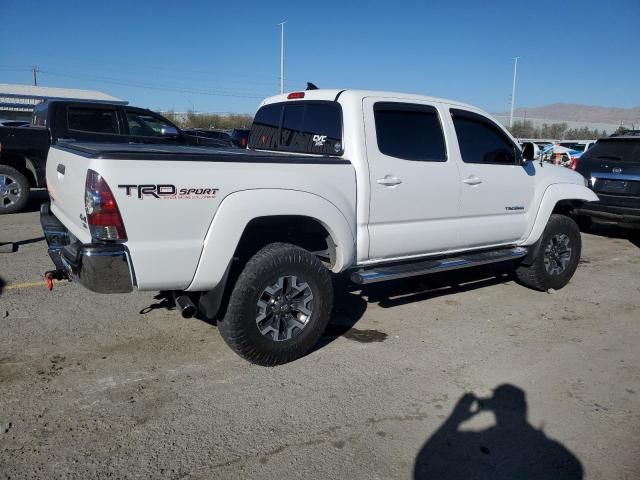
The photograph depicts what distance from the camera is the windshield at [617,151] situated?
8672 millimetres

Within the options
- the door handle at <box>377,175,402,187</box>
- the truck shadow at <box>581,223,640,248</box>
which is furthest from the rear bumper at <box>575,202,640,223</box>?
the door handle at <box>377,175,402,187</box>

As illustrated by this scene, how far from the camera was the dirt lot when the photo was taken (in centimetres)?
295

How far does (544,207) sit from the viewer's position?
19.2 feet

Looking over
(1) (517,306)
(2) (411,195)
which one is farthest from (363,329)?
(1) (517,306)

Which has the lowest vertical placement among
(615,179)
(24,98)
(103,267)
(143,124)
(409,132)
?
(103,267)

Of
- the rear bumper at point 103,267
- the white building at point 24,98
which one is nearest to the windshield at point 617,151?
the rear bumper at point 103,267

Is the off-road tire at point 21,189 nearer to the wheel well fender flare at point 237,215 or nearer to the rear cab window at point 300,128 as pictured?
the rear cab window at point 300,128

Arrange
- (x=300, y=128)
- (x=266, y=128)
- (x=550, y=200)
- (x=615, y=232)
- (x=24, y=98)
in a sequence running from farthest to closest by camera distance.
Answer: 1. (x=24, y=98)
2. (x=615, y=232)
3. (x=550, y=200)
4. (x=266, y=128)
5. (x=300, y=128)

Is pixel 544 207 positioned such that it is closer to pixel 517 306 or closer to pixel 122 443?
pixel 517 306

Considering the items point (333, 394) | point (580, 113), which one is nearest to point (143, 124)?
point (333, 394)

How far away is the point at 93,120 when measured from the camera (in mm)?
9516

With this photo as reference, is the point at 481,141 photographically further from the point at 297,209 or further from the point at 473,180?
the point at 297,209

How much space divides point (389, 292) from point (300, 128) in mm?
2076

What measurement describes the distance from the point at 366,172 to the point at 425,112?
1081 mm
